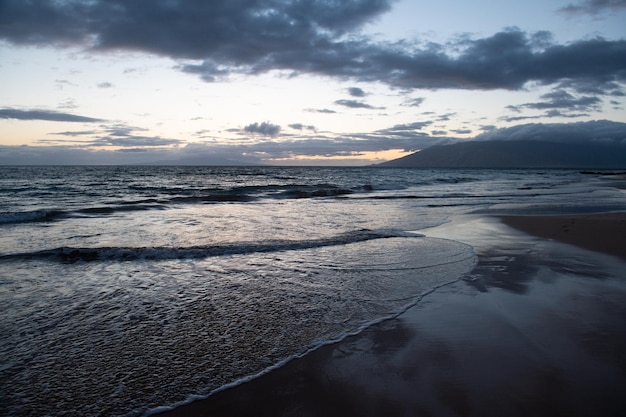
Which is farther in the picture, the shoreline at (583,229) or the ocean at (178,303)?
the shoreline at (583,229)

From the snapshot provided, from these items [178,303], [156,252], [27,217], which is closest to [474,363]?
[178,303]

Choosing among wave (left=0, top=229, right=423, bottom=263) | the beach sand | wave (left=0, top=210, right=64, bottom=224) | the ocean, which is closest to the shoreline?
the ocean

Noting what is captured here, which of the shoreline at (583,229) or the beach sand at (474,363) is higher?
the shoreline at (583,229)

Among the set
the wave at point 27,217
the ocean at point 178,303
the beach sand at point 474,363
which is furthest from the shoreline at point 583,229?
the wave at point 27,217

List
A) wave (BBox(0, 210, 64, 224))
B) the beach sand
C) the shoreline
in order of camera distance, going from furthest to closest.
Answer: wave (BBox(0, 210, 64, 224)) → the shoreline → the beach sand

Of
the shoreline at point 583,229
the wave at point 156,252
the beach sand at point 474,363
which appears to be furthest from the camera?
the shoreline at point 583,229

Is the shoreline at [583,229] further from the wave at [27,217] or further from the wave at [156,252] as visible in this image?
the wave at [27,217]

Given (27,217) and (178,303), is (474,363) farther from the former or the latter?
(27,217)

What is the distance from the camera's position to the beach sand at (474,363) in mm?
3012

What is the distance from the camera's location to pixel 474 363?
3668 mm

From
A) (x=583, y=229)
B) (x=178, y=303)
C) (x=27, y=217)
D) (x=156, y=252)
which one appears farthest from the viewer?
(x=27, y=217)

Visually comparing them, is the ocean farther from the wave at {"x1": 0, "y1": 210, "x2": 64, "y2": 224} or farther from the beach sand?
the wave at {"x1": 0, "y1": 210, "x2": 64, "y2": 224}

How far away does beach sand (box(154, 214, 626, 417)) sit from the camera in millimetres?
3012

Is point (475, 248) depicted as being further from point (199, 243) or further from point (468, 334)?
point (199, 243)
